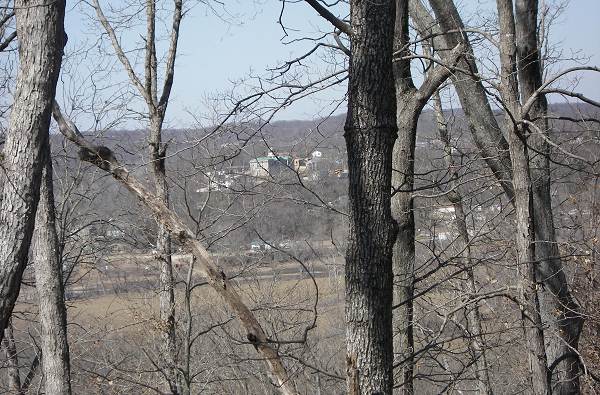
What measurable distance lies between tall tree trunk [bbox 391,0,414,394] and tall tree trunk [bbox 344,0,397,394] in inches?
100

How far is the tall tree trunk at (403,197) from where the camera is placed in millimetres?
6488

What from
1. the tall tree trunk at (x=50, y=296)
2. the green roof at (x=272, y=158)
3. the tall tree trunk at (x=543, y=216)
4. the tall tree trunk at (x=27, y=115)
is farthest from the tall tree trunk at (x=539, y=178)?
the tall tree trunk at (x=50, y=296)

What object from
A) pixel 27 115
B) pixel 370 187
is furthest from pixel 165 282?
pixel 370 187

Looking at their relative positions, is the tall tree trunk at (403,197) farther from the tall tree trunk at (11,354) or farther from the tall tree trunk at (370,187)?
the tall tree trunk at (11,354)

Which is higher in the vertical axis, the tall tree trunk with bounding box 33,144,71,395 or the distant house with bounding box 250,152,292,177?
the distant house with bounding box 250,152,292,177

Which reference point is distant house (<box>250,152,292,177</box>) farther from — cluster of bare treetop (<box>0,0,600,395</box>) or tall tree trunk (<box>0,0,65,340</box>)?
tall tree trunk (<box>0,0,65,340</box>)

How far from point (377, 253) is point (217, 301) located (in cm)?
1508

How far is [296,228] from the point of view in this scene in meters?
12.8

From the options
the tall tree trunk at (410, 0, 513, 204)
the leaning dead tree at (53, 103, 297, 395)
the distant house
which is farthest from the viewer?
the distant house

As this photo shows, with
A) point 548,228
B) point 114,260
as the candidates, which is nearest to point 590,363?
point 548,228

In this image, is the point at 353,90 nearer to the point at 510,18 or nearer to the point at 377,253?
the point at 377,253

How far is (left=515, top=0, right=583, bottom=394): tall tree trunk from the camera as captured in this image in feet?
24.1

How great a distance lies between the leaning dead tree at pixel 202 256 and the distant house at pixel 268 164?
214 cm

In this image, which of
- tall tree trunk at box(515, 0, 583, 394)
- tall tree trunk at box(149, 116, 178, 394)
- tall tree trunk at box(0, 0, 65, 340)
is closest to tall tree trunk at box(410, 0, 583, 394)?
tall tree trunk at box(515, 0, 583, 394)
